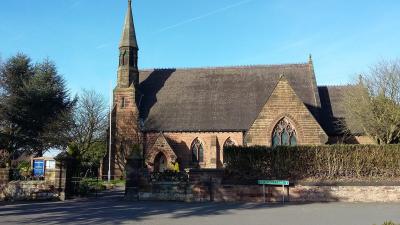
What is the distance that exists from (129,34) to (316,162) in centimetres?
2429

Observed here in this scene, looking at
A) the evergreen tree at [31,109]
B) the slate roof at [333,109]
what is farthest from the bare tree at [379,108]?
Answer: the evergreen tree at [31,109]

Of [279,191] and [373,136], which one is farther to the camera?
[373,136]

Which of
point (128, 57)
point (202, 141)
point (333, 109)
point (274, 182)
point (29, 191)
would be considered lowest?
point (29, 191)

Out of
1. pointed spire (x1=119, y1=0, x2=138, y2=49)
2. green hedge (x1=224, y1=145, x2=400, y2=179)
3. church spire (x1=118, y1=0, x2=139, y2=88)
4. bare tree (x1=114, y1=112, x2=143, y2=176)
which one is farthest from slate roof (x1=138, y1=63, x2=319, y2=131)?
green hedge (x1=224, y1=145, x2=400, y2=179)

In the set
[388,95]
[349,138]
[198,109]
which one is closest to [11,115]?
[198,109]

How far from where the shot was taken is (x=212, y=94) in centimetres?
3838

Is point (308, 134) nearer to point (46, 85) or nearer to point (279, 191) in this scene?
point (279, 191)

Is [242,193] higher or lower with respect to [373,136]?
lower

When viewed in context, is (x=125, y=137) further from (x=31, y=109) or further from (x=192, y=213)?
(x=192, y=213)

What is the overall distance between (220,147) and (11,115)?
21.1m

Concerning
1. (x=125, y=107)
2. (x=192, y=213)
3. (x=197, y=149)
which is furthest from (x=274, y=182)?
(x=125, y=107)

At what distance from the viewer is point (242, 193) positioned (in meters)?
19.9

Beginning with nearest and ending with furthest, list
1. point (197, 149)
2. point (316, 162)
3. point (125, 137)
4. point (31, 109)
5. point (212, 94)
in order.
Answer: point (316, 162) < point (197, 149) < point (125, 137) < point (212, 94) < point (31, 109)

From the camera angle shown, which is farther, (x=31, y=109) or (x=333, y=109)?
(x=31, y=109)
